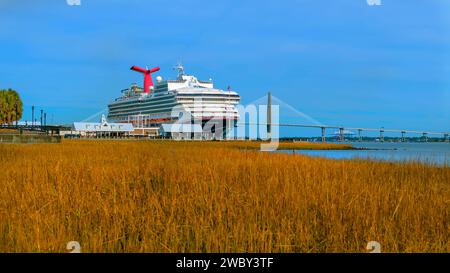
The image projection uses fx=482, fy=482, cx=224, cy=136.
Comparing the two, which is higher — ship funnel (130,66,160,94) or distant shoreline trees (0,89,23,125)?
ship funnel (130,66,160,94)

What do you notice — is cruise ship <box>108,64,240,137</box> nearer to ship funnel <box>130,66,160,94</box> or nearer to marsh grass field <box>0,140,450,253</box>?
ship funnel <box>130,66,160,94</box>

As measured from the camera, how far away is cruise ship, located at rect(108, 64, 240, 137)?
70.5 m

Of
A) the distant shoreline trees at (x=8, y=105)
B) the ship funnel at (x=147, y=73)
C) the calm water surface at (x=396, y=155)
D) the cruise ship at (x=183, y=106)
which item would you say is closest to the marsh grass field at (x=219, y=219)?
the calm water surface at (x=396, y=155)

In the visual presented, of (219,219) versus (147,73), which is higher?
(147,73)

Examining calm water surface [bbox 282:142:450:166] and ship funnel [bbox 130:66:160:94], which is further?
ship funnel [bbox 130:66:160:94]

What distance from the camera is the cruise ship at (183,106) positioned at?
231ft

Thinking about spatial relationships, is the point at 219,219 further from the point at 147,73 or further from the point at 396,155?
the point at 147,73

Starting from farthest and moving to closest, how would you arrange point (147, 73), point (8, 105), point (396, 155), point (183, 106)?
point (147, 73) < point (8, 105) < point (183, 106) < point (396, 155)

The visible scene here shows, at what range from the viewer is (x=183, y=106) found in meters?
70.7

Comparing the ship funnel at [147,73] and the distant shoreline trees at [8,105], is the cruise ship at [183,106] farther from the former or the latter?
the distant shoreline trees at [8,105]

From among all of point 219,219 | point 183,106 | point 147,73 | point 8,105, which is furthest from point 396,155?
point 147,73

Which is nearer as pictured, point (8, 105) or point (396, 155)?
point (396, 155)

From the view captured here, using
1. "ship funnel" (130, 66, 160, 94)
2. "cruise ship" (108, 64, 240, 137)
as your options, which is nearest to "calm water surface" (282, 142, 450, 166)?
"cruise ship" (108, 64, 240, 137)
